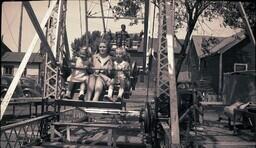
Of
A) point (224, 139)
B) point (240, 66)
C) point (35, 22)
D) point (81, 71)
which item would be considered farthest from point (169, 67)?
point (240, 66)

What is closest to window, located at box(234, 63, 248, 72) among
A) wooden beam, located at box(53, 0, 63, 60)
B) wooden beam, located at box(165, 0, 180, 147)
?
wooden beam, located at box(53, 0, 63, 60)

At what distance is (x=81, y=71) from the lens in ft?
36.8

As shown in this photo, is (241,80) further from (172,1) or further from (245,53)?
(245,53)

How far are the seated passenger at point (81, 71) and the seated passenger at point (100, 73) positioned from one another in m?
0.18

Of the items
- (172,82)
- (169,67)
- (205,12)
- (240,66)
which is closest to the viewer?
(172,82)

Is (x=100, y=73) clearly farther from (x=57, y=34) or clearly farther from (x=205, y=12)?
(x=205, y=12)

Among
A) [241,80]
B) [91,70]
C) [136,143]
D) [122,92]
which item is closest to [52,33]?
[91,70]

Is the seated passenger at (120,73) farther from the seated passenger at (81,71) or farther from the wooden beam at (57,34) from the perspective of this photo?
the wooden beam at (57,34)

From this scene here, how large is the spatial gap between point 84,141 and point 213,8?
15.6 m

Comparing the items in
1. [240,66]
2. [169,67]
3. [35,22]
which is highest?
[35,22]

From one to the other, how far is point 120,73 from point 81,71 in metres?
1.05

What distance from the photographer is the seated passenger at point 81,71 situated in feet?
35.8

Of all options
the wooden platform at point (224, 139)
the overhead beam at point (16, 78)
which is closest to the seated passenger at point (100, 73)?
the overhead beam at point (16, 78)

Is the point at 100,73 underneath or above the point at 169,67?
underneath
